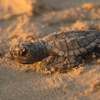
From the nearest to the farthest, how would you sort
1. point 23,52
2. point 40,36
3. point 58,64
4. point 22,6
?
1. point 23,52
2. point 58,64
3. point 40,36
4. point 22,6

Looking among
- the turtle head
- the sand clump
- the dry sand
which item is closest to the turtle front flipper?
the dry sand

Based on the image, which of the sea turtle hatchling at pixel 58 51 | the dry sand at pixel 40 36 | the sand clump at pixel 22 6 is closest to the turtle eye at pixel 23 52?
the sea turtle hatchling at pixel 58 51

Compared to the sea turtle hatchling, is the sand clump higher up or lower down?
higher up

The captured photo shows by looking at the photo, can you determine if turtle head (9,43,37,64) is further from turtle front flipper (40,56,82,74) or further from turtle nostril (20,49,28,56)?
turtle front flipper (40,56,82,74)

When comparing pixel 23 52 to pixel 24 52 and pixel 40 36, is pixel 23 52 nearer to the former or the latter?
pixel 24 52

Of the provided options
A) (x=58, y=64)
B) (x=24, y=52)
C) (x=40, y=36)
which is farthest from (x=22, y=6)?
(x=58, y=64)

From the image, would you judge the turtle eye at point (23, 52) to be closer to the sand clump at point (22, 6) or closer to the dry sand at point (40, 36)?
the dry sand at point (40, 36)

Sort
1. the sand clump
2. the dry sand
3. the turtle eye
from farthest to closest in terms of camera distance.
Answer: the sand clump, the turtle eye, the dry sand

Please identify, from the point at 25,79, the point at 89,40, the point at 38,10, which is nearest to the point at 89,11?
the point at 38,10
